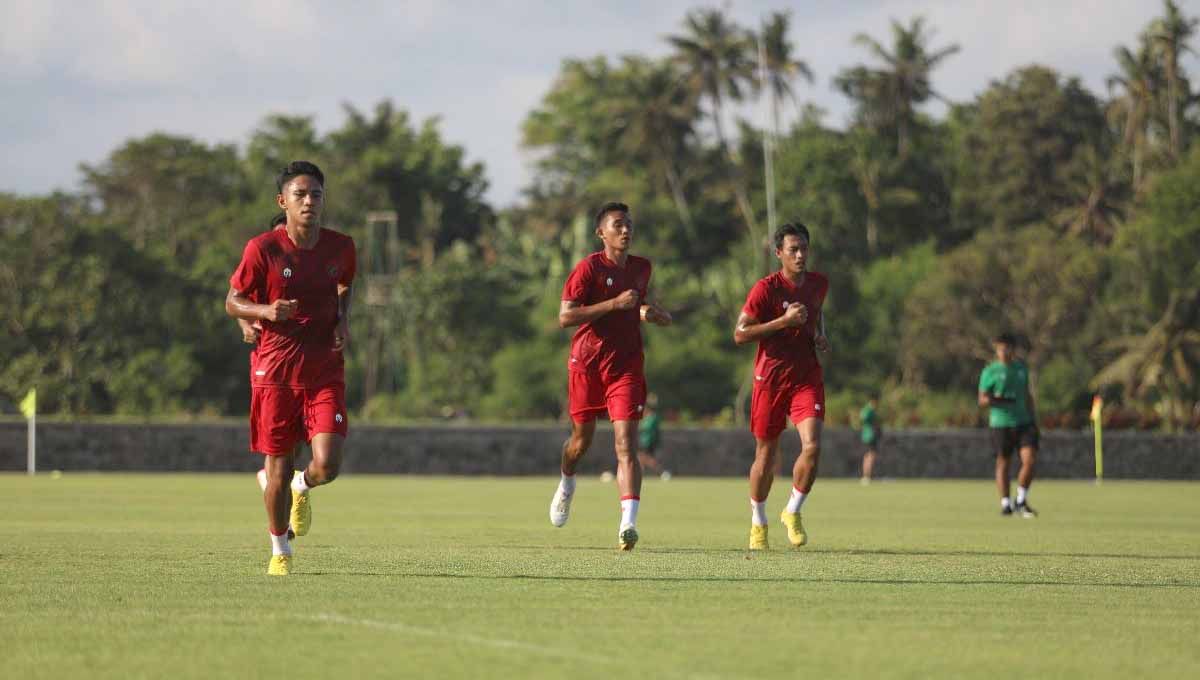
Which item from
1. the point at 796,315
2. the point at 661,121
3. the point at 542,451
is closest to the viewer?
the point at 796,315

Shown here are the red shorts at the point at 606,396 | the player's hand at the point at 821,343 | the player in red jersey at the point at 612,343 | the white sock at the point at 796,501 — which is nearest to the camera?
the player in red jersey at the point at 612,343

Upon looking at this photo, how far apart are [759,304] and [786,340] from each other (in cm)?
41

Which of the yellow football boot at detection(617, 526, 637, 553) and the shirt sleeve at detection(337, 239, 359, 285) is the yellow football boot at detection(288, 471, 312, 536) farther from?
the yellow football boot at detection(617, 526, 637, 553)

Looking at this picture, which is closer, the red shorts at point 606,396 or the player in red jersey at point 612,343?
the player in red jersey at point 612,343

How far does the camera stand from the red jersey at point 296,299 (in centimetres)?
1135

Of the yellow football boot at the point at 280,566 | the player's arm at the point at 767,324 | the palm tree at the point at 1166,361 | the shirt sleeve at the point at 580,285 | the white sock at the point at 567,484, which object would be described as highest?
the palm tree at the point at 1166,361

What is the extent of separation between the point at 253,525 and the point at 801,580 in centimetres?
828

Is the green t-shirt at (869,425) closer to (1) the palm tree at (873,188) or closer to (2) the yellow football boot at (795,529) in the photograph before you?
(2) the yellow football boot at (795,529)

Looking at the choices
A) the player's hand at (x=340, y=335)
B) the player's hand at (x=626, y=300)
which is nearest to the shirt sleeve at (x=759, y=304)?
the player's hand at (x=626, y=300)

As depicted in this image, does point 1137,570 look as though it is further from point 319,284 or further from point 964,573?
point 319,284

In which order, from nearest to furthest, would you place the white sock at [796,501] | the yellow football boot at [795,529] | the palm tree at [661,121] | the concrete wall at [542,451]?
1. the yellow football boot at [795,529]
2. the white sock at [796,501]
3. the concrete wall at [542,451]
4. the palm tree at [661,121]

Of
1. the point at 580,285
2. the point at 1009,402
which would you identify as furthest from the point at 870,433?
the point at 580,285

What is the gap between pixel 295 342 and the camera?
37.3ft

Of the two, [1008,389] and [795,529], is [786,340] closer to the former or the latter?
[795,529]
